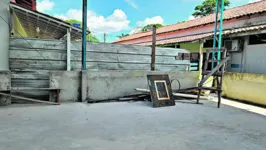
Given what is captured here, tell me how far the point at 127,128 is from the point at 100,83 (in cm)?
244

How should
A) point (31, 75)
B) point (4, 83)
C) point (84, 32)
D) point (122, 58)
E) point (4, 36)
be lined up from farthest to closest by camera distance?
point (122, 58), point (84, 32), point (31, 75), point (4, 36), point (4, 83)

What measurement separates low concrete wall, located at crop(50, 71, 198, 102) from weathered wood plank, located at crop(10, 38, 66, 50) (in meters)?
0.78

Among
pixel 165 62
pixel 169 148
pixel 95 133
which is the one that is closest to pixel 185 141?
pixel 169 148

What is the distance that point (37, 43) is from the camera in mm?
5094

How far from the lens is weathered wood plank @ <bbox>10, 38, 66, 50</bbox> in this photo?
4934mm

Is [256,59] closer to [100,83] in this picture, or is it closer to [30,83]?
[100,83]

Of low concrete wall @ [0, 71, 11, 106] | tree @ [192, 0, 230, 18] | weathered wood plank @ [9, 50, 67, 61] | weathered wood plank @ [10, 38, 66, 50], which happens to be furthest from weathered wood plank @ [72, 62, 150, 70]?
tree @ [192, 0, 230, 18]

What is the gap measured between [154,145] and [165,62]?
14.3 ft

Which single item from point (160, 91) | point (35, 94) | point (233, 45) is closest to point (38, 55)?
point (35, 94)

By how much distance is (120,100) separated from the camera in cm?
564

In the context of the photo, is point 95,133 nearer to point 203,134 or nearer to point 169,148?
point 169,148

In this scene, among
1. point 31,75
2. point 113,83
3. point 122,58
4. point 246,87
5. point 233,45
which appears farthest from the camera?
point 233,45

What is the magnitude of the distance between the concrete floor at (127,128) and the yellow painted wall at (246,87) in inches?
52.1

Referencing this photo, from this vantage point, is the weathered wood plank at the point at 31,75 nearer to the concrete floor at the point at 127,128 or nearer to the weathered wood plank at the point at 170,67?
the concrete floor at the point at 127,128
